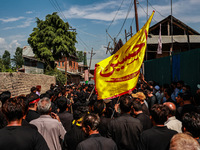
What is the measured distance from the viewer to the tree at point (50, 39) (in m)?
30.8

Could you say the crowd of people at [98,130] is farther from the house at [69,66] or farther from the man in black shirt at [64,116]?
the house at [69,66]

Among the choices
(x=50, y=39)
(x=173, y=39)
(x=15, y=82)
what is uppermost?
(x=50, y=39)

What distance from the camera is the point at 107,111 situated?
4.31 metres

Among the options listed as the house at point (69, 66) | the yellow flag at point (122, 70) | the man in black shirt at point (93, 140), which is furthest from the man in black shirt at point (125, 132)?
the house at point (69, 66)

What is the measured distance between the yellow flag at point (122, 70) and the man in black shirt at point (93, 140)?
2.06 metres

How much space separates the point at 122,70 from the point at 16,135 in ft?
10.5

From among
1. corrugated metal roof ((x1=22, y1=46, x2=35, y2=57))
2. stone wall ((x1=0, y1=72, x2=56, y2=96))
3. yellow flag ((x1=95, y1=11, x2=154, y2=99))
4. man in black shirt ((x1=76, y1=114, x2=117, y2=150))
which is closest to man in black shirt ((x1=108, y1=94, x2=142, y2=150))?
man in black shirt ((x1=76, y1=114, x2=117, y2=150))

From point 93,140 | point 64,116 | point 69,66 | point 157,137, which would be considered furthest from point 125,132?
point 69,66

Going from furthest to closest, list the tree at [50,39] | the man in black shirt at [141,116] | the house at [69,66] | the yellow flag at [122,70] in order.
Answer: the house at [69,66], the tree at [50,39], the yellow flag at [122,70], the man in black shirt at [141,116]

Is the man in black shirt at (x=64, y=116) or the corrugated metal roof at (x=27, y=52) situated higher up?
the corrugated metal roof at (x=27, y=52)

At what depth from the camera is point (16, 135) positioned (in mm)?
2314

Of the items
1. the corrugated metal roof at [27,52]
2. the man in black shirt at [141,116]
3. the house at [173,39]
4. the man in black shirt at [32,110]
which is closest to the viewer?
the man in black shirt at [141,116]

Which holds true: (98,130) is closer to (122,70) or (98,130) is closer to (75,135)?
(75,135)

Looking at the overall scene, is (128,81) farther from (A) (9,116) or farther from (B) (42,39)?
(B) (42,39)
